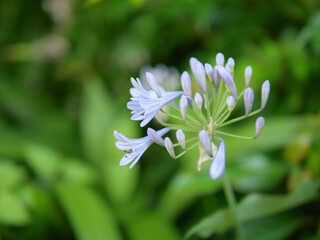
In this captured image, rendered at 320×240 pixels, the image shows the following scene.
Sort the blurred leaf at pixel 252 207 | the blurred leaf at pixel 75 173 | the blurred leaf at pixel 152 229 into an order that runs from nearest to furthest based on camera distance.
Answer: the blurred leaf at pixel 252 207
the blurred leaf at pixel 152 229
the blurred leaf at pixel 75 173

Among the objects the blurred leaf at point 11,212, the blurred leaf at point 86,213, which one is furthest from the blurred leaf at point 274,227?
the blurred leaf at point 11,212

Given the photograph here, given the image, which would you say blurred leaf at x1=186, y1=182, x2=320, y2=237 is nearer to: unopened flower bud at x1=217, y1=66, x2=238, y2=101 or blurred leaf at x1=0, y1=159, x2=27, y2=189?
unopened flower bud at x1=217, y1=66, x2=238, y2=101

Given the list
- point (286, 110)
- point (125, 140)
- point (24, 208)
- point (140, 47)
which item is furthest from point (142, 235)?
point (140, 47)

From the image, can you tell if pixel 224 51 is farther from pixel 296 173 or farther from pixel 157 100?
pixel 157 100

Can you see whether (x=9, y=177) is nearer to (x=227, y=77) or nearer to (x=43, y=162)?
(x=43, y=162)

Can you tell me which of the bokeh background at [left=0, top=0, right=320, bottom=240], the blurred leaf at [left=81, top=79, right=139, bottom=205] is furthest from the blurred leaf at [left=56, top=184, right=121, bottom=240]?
the blurred leaf at [left=81, top=79, right=139, bottom=205]

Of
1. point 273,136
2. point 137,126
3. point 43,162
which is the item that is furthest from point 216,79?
point 137,126

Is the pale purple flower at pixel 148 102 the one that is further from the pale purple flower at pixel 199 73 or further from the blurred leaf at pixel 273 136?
the blurred leaf at pixel 273 136
